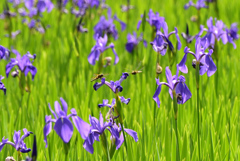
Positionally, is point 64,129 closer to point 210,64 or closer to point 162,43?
point 210,64

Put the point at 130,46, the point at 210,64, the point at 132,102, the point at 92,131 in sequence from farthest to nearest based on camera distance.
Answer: the point at 130,46
the point at 132,102
the point at 210,64
the point at 92,131

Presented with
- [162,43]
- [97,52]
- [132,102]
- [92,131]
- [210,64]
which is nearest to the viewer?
[92,131]

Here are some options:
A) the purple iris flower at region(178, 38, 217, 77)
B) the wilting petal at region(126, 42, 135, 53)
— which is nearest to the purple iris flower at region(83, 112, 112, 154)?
the purple iris flower at region(178, 38, 217, 77)

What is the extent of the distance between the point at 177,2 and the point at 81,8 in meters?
2.23

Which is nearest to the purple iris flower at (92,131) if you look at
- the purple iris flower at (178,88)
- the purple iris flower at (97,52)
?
the purple iris flower at (178,88)

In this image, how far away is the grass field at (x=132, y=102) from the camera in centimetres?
170

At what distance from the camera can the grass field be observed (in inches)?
67.1

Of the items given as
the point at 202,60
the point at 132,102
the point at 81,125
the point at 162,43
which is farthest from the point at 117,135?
the point at 132,102

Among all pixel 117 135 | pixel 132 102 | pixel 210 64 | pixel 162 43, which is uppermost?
pixel 162 43

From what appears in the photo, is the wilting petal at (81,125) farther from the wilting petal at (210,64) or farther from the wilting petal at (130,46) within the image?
the wilting petal at (130,46)

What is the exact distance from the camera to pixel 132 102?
232 centimetres

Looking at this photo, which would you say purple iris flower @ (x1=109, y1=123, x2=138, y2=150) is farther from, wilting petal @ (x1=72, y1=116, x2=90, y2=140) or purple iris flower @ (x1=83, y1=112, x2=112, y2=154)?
wilting petal @ (x1=72, y1=116, x2=90, y2=140)

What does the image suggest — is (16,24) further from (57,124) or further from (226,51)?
(57,124)

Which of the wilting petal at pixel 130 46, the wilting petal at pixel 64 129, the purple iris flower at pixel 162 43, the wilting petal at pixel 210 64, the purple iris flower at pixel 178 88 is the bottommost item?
the wilting petal at pixel 64 129
